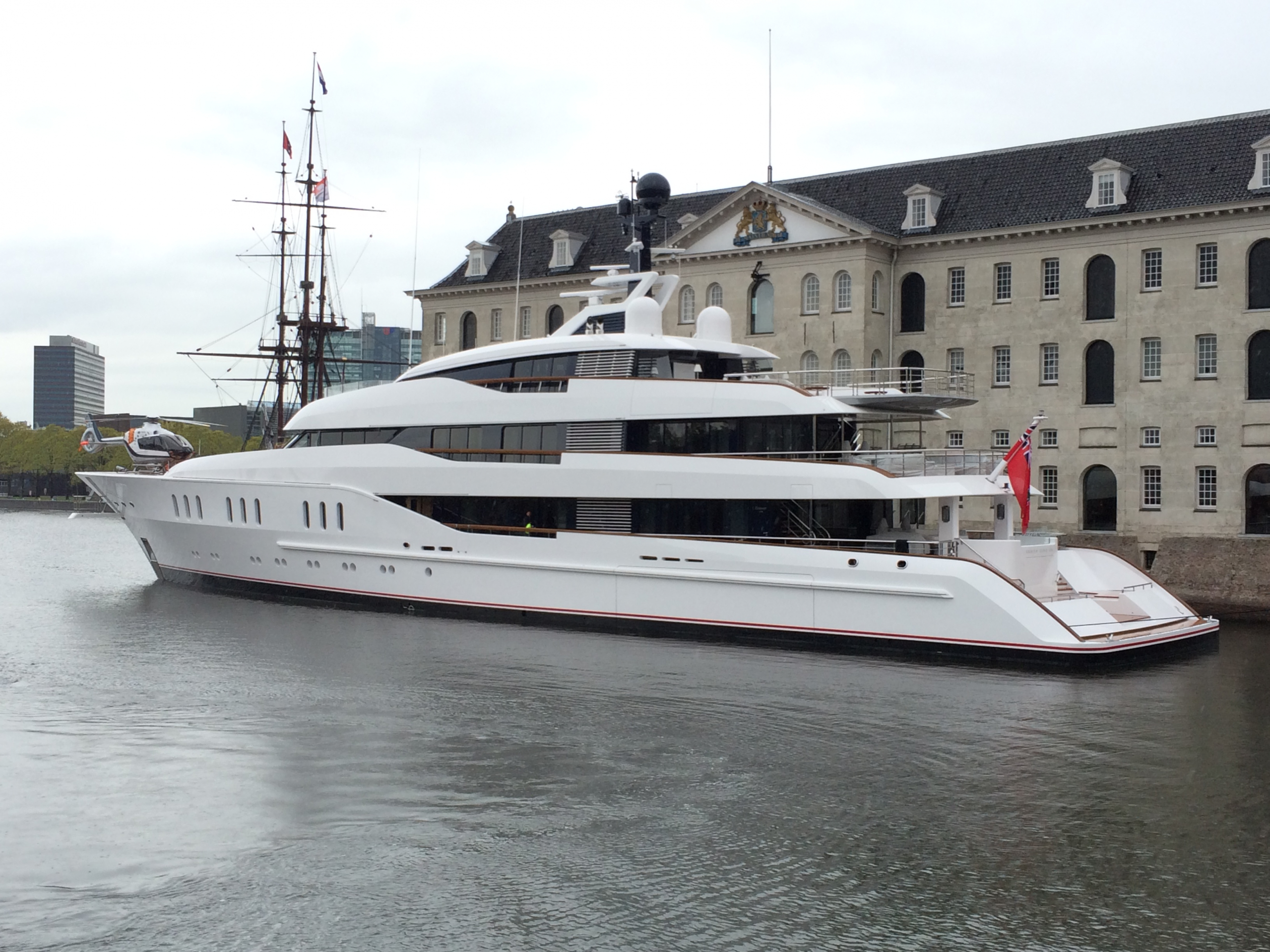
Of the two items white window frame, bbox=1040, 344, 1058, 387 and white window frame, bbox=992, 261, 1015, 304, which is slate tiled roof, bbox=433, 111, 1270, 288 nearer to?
white window frame, bbox=992, 261, 1015, 304

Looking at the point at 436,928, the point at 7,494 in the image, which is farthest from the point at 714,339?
the point at 7,494

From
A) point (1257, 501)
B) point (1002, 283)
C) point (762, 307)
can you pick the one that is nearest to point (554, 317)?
point (762, 307)

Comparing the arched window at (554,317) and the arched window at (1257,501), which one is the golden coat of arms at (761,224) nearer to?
the arched window at (554,317)

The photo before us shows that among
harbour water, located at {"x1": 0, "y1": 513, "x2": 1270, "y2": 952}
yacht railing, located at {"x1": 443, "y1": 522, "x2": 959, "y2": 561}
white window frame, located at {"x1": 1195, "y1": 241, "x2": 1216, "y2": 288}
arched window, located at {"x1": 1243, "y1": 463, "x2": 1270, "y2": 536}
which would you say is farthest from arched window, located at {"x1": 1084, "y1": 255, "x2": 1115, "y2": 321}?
harbour water, located at {"x1": 0, "y1": 513, "x2": 1270, "y2": 952}

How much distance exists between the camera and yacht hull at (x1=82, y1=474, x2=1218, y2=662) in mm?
22750

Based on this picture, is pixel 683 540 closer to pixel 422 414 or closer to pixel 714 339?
pixel 714 339

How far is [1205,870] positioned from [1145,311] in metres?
31.3

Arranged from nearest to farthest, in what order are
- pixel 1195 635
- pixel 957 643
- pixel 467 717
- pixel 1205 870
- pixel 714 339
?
pixel 1205 870, pixel 467 717, pixel 957 643, pixel 1195 635, pixel 714 339

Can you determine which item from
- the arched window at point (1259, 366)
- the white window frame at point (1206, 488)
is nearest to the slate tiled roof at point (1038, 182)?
the arched window at point (1259, 366)

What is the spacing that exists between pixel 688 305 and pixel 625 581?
25047 millimetres

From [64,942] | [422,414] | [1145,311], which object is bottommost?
[64,942]

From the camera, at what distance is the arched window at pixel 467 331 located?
57531 mm

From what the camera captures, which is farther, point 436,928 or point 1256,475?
point 1256,475

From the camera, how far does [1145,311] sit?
40469mm
